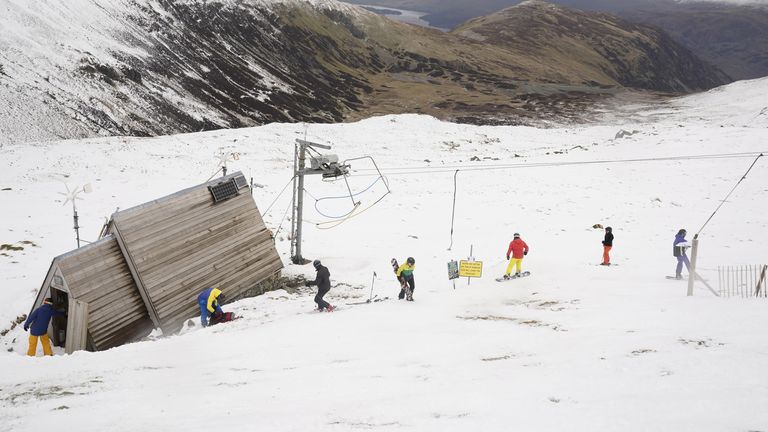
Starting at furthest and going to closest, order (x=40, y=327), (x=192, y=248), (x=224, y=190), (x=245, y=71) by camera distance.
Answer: (x=245, y=71)
(x=224, y=190)
(x=192, y=248)
(x=40, y=327)

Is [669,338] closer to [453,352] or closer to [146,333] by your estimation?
[453,352]

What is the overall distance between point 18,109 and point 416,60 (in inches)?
3999

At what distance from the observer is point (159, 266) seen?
15.0 meters

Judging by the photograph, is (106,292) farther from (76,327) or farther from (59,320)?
(59,320)

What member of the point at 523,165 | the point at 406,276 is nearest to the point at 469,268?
the point at 406,276

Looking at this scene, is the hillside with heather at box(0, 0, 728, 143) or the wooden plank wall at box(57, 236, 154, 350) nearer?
the wooden plank wall at box(57, 236, 154, 350)

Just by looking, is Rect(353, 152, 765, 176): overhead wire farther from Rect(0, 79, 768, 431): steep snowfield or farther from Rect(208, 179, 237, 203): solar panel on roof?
Rect(208, 179, 237, 203): solar panel on roof

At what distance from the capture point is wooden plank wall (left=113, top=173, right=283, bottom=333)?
14.7 meters

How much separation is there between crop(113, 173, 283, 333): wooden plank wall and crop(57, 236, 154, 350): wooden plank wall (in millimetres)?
464

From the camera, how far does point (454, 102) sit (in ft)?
310

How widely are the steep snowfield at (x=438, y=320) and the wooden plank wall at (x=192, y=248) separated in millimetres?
1558

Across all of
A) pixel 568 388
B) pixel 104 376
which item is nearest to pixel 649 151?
pixel 568 388

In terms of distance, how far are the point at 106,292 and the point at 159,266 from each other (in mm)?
1573

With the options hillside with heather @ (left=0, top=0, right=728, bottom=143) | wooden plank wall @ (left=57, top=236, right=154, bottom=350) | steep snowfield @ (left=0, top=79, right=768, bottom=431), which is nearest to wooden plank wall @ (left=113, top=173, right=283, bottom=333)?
wooden plank wall @ (left=57, top=236, right=154, bottom=350)
